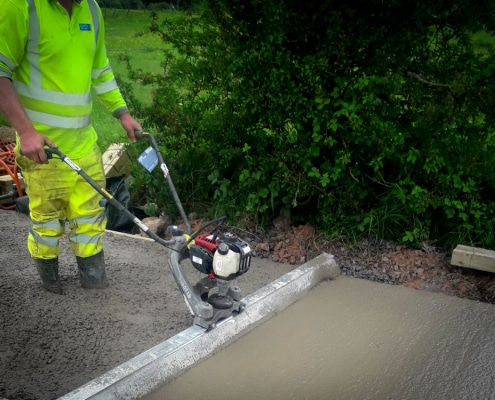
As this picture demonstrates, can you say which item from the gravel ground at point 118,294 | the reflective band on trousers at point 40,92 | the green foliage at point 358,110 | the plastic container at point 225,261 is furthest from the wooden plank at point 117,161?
the plastic container at point 225,261

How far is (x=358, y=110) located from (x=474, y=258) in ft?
4.41

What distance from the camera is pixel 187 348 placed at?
10.2ft

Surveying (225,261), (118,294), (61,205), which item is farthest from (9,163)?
(225,261)

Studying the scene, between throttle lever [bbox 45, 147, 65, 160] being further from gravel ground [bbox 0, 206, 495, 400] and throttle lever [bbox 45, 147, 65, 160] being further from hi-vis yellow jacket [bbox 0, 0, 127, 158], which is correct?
gravel ground [bbox 0, 206, 495, 400]

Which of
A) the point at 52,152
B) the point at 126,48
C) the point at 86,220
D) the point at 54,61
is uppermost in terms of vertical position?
the point at 54,61

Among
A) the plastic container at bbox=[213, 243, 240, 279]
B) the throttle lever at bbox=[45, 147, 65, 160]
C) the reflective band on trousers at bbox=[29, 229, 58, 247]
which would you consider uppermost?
the throttle lever at bbox=[45, 147, 65, 160]

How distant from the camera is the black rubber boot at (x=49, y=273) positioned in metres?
4.02

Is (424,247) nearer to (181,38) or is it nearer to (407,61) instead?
(407,61)

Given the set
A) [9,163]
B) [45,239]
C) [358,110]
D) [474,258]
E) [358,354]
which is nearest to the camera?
[358,354]

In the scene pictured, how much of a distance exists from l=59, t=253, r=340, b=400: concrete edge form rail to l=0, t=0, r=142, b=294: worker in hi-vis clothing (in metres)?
1.22

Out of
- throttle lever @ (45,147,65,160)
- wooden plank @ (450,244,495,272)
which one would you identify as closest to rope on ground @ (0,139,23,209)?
throttle lever @ (45,147,65,160)

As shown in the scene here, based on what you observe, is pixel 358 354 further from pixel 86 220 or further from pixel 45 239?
pixel 45 239

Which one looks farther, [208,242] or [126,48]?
[126,48]

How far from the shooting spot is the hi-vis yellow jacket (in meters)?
3.41
